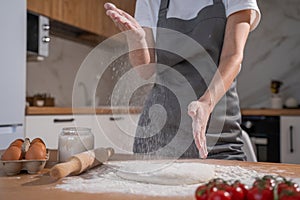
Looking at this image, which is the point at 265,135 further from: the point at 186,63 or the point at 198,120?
the point at 198,120

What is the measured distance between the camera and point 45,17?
229 centimetres

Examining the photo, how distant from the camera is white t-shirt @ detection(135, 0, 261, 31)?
3.44 feet

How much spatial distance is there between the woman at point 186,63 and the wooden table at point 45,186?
161mm

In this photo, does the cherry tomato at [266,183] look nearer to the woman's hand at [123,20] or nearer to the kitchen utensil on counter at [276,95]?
the woman's hand at [123,20]

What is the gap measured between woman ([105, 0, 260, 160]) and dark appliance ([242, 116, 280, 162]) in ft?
5.09

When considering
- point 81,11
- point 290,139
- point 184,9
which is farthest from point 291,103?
point 184,9

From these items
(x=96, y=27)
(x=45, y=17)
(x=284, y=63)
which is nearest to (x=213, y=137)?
(x=45, y=17)

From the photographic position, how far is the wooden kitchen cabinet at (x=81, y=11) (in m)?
2.26

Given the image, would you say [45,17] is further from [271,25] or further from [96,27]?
[271,25]

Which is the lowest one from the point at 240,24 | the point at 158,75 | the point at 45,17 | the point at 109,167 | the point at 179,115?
the point at 109,167

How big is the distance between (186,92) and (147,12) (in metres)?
0.31

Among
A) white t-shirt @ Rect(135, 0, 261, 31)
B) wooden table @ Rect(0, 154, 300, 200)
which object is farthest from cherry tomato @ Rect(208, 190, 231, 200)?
white t-shirt @ Rect(135, 0, 261, 31)

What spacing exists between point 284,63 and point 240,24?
2.26 m

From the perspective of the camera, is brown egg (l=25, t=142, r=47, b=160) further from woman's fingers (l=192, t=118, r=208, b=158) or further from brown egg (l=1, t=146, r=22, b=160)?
woman's fingers (l=192, t=118, r=208, b=158)
